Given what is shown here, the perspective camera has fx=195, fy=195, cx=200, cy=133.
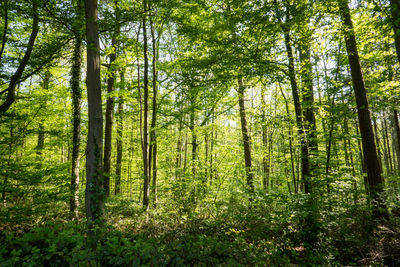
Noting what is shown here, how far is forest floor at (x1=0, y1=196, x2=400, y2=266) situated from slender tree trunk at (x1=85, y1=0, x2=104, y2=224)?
541mm

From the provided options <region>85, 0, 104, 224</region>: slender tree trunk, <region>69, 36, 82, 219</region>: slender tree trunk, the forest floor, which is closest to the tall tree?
<region>69, 36, 82, 219</region>: slender tree trunk

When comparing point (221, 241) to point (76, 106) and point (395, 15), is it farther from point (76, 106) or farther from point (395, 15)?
point (76, 106)

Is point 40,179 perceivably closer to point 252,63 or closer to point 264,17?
point 252,63

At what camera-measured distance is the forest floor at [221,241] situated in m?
3.23

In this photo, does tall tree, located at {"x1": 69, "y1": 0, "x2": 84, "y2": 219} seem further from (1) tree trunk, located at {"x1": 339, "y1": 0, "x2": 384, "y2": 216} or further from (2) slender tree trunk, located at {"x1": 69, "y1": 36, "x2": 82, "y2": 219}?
(1) tree trunk, located at {"x1": 339, "y1": 0, "x2": 384, "y2": 216}

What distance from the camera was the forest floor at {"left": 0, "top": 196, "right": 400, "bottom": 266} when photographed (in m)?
3.23

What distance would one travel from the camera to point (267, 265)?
4.00 metres

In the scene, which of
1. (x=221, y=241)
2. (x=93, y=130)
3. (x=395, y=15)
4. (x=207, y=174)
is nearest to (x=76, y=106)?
(x=93, y=130)

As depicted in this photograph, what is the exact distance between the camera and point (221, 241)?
17.2 feet

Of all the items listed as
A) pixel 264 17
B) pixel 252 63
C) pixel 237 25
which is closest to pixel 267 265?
pixel 252 63

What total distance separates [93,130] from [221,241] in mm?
4373

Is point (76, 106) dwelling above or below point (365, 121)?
above

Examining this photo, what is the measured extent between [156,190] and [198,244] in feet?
23.4

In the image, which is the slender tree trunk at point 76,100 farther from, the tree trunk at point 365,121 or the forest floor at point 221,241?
the tree trunk at point 365,121
